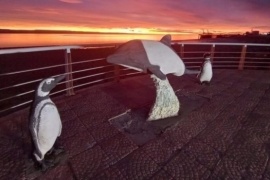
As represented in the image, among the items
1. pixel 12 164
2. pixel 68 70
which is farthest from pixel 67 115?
pixel 12 164

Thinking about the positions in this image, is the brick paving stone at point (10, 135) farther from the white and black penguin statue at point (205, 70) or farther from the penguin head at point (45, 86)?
the white and black penguin statue at point (205, 70)

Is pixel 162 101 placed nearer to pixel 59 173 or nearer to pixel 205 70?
pixel 59 173

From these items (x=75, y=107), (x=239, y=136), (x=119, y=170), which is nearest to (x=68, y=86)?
(x=75, y=107)

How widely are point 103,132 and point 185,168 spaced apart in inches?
52.8

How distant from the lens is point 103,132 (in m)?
3.31

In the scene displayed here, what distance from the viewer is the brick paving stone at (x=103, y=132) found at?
10.4 ft

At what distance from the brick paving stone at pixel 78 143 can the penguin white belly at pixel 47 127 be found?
411mm

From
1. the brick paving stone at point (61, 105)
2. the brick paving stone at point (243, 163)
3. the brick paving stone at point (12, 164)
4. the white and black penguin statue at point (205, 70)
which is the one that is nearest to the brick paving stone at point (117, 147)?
the brick paving stone at point (12, 164)

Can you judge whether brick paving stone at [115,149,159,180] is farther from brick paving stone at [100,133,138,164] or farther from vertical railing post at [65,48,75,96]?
vertical railing post at [65,48,75,96]

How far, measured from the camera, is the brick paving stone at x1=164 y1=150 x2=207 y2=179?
2.43 meters

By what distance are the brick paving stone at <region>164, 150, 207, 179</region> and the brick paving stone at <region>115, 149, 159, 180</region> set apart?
0.18 meters

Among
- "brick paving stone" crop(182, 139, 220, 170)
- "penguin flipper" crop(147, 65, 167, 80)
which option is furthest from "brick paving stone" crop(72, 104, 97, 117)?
"brick paving stone" crop(182, 139, 220, 170)

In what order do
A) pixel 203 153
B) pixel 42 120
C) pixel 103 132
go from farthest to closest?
pixel 103 132
pixel 203 153
pixel 42 120

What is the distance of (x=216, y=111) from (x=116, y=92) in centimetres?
225
